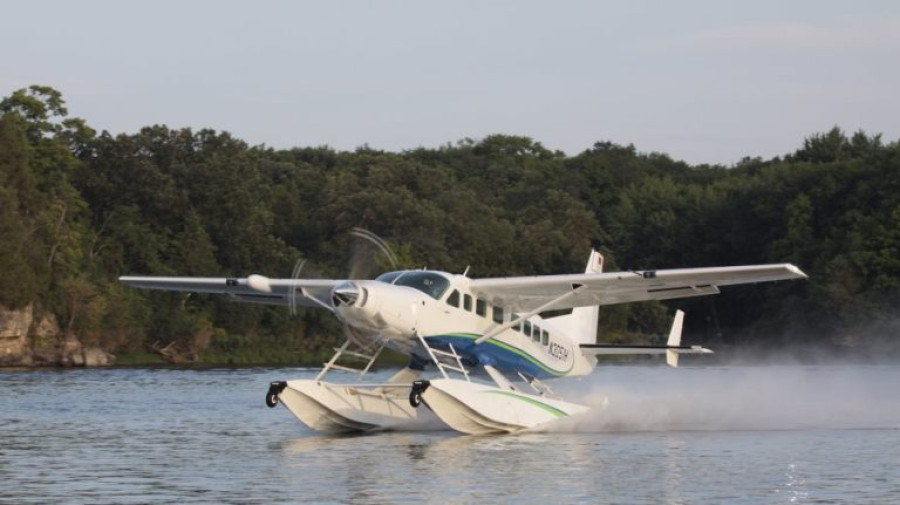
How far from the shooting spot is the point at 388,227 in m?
65.1

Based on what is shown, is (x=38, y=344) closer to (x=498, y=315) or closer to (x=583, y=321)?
(x=583, y=321)

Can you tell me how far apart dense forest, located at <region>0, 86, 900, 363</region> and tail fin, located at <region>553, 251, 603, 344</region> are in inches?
955

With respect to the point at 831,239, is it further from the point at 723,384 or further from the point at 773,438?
the point at 773,438

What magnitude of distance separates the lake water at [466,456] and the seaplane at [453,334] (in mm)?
482

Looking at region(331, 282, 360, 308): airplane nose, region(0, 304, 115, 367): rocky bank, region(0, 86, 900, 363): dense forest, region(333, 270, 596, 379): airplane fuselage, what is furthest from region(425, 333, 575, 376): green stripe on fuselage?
region(0, 304, 115, 367): rocky bank

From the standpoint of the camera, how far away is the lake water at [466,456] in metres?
16.7

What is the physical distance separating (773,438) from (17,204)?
38436 millimetres

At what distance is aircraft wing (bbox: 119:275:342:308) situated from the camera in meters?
24.3

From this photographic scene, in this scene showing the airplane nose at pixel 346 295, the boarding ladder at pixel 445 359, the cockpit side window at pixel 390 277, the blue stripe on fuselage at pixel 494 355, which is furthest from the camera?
the blue stripe on fuselage at pixel 494 355

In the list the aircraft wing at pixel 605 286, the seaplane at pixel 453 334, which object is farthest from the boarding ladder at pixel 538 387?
the aircraft wing at pixel 605 286

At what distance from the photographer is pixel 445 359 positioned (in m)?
24.6

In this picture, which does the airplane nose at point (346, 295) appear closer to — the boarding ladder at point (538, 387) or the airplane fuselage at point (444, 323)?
the airplane fuselage at point (444, 323)

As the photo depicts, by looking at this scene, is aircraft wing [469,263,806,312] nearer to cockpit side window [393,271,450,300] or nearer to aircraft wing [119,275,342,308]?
cockpit side window [393,271,450,300]

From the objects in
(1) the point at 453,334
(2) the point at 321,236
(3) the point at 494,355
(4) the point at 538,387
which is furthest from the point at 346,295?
(2) the point at 321,236
